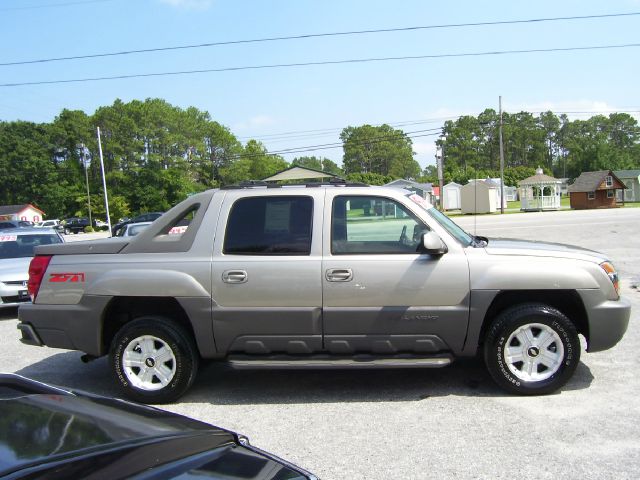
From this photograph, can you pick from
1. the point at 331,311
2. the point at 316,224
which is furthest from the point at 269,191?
the point at 331,311

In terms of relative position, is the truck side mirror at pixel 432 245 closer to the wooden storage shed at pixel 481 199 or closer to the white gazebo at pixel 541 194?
the wooden storage shed at pixel 481 199

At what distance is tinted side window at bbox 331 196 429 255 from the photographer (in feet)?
15.8

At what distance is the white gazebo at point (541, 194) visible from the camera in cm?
5266

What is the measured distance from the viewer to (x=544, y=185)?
53031 millimetres

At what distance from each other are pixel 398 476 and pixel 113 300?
2972 millimetres

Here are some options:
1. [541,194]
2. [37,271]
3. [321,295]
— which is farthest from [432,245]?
[541,194]

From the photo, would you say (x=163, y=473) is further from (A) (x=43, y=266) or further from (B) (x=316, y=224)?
(A) (x=43, y=266)

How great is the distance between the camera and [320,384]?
5277 mm

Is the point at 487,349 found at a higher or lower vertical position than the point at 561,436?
higher

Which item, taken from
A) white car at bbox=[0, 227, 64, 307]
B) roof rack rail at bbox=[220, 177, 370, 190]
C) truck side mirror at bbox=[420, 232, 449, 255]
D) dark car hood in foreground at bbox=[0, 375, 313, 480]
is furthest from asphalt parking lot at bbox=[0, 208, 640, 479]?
white car at bbox=[0, 227, 64, 307]

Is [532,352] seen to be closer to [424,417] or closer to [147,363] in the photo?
[424,417]

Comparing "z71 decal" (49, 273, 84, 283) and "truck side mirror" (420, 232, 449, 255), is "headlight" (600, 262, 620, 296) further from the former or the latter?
"z71 decal" (49, 273, 84, 283)

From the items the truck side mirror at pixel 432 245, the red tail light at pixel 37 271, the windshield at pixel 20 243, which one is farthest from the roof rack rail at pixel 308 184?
the windshield at pixel 20 243

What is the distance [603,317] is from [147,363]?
13.3 feet
